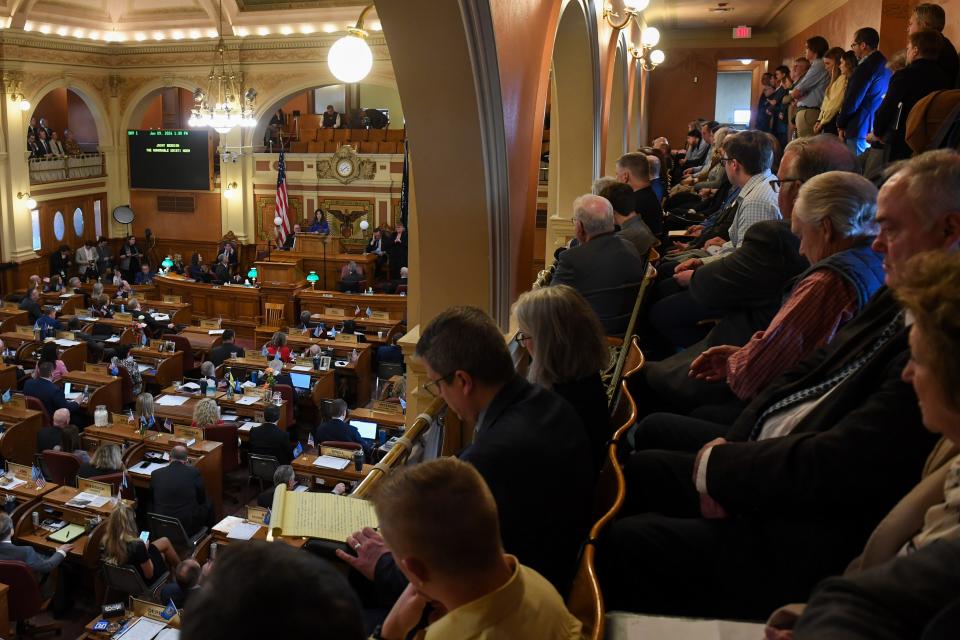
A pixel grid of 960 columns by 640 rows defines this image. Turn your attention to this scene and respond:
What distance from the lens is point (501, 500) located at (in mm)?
1951

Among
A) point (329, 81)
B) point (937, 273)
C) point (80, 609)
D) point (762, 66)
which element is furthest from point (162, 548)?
point (762, 66)

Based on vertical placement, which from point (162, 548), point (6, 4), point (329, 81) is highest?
point (6, 4)

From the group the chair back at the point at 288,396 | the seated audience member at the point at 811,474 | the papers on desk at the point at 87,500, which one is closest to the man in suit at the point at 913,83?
the seated audience member at the point at 811,474

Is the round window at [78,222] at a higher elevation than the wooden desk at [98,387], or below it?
higher

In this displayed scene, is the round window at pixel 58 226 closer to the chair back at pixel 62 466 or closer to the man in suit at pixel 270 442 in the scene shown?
the chair back at pixel 62 466

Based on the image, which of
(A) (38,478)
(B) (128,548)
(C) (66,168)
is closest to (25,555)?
(B) (128,548)

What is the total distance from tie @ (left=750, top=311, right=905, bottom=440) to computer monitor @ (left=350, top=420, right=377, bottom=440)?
7.37 metres

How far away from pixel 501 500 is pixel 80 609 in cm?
637

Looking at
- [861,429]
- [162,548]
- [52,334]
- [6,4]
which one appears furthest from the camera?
[6,4]

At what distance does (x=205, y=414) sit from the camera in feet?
29.5

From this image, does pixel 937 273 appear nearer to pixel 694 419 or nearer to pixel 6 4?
pixel 694 419

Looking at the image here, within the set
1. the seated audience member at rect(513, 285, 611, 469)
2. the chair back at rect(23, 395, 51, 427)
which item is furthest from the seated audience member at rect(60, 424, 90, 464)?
the seated audience member at rect(513, 285, 611, 469)

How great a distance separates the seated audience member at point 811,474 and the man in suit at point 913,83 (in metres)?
3.04

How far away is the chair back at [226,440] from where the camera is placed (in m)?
8.80
